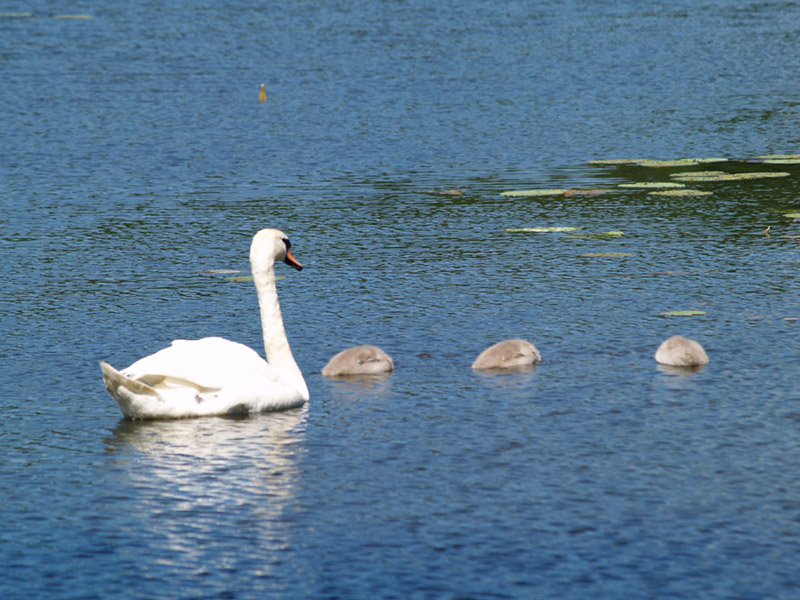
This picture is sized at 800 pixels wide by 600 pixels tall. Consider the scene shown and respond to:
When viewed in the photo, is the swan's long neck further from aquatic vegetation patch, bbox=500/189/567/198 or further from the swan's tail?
aquatic vegetation patch, bbox=500/189/567/198

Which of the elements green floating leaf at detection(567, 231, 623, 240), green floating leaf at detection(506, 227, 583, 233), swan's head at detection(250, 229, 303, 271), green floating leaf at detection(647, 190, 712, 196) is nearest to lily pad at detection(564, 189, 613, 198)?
green floating leaf at detection(647, 190, 712, 196)

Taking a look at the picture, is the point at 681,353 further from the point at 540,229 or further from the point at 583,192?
the point at 583,192

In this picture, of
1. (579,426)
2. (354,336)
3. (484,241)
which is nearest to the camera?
(579,426)

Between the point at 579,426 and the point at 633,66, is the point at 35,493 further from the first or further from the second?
the point at 633,66

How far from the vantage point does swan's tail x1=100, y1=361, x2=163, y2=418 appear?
8.06 meters

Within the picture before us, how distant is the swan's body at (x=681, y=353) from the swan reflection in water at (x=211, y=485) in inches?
95.9

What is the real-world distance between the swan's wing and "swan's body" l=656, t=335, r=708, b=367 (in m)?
2.66

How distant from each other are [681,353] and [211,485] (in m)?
3.42

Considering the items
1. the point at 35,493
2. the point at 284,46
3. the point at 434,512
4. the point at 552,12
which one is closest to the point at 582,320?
the point at 434,512

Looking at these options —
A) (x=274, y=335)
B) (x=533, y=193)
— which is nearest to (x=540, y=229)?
(x=533, y=193)

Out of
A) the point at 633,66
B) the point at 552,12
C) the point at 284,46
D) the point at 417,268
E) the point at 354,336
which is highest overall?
the point at 552,12

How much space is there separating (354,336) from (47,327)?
2342 millimetres

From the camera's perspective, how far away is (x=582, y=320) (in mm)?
10344

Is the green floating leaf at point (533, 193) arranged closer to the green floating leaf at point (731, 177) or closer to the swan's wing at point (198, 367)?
the green floating leaf at point (731, 177)
